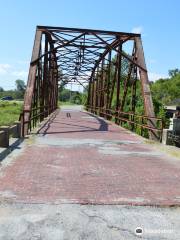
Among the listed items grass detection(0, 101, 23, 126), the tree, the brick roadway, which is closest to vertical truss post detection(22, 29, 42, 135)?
grass detection(0, 101, 23, 126)

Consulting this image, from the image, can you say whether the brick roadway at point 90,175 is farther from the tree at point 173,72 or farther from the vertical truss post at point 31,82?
the tree at point 173,72

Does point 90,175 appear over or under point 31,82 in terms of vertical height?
under

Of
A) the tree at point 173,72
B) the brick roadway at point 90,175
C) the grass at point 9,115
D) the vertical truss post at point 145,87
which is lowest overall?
the grass at point 9,115

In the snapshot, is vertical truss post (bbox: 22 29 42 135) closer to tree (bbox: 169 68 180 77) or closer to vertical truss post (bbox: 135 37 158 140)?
vertical truss post (bbox: 135 37 158 140)

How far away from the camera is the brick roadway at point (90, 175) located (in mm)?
6043

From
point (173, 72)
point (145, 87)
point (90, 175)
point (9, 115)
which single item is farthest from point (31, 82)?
point (173, 72)

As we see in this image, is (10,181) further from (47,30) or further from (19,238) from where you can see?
(47,30)

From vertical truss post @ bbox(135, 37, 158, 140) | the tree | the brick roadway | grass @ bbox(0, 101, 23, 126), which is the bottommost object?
grass @ bbox(0, 101, 23, 126)

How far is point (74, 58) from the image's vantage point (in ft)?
111

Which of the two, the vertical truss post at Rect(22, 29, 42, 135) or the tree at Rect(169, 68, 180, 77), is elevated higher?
the tree at Rect(169, 68, 180, 77)

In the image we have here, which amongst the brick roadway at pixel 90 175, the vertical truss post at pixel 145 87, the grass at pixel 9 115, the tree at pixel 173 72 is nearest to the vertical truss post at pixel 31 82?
the grass at pixel 9 115

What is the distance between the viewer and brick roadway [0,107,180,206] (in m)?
6.04

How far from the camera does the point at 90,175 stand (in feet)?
25.1

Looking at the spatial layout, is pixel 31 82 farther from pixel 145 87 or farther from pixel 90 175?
pixel 90 175
